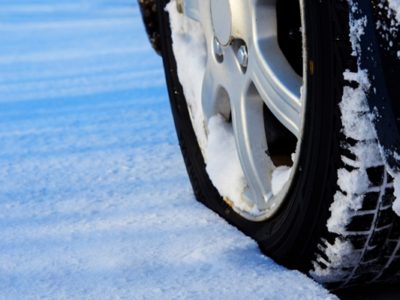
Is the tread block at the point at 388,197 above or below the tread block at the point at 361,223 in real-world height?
above

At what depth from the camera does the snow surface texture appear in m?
1.38

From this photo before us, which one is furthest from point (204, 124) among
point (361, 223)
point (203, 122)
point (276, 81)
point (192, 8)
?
point (361, 223)

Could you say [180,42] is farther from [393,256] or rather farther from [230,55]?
[393,256]

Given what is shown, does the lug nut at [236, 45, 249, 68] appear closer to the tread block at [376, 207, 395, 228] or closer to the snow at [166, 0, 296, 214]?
the snow at [166, 0, 296, 214]

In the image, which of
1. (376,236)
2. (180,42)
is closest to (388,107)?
(376,236)

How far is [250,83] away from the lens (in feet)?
4.95

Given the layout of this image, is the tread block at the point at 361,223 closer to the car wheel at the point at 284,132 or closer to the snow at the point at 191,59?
the car wheel at the point at 284,132

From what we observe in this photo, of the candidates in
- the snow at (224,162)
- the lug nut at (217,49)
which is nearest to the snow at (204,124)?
the snow at (224,162)

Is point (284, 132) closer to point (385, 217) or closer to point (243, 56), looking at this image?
point (243, 56)

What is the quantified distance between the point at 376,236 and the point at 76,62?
2884 mm

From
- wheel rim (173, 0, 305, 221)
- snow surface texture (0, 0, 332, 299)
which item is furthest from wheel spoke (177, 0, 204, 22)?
snow surface texture (0, 0, 332, 299)

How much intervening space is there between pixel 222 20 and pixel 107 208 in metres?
0.50

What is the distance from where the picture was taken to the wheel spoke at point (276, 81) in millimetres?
1338

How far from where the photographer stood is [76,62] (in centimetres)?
389
